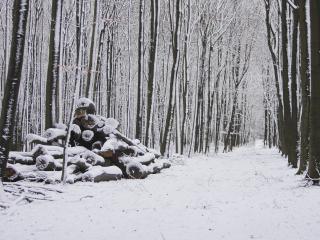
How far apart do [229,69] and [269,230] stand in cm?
3226

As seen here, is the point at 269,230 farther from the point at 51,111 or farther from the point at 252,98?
the point at 252,98

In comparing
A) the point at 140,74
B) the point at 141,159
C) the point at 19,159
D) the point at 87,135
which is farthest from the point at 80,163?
the point at 140,74

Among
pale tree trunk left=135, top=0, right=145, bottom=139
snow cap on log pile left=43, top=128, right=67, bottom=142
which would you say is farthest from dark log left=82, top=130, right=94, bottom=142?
pale tree trunk left=135, top=0, right=145, bottom=139

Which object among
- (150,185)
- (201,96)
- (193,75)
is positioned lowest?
(150,185)

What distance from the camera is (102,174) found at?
1066 centimetres

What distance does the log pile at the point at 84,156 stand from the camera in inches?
401

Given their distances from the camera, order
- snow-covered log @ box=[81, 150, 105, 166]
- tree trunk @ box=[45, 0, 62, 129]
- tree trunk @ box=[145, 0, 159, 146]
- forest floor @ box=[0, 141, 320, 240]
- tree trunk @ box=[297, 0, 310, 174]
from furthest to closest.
Answer: tree trunk @ box=[145, 0, 159, 146], tree trunk @ box=[45, 0, 62, 129], snow-covered log @ box=[81, 150, 105, 166], tree trunk @ box=[297, 0, 310, 174], forest floor @ box=[0, 141, 320, 240]

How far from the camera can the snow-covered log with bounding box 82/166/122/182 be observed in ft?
34.2

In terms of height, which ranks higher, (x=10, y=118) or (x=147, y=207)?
(x=10, y=118)

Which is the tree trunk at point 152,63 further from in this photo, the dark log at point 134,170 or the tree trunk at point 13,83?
the tree trunk at point 13,83

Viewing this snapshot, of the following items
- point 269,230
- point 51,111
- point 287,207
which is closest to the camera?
point 269,230

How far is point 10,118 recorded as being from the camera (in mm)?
7484

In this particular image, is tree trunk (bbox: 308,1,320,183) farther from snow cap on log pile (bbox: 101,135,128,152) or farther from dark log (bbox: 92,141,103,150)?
dark log (bbox: 92,141,103,150)

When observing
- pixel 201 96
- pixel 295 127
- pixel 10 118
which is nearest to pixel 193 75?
pixel 201 96
